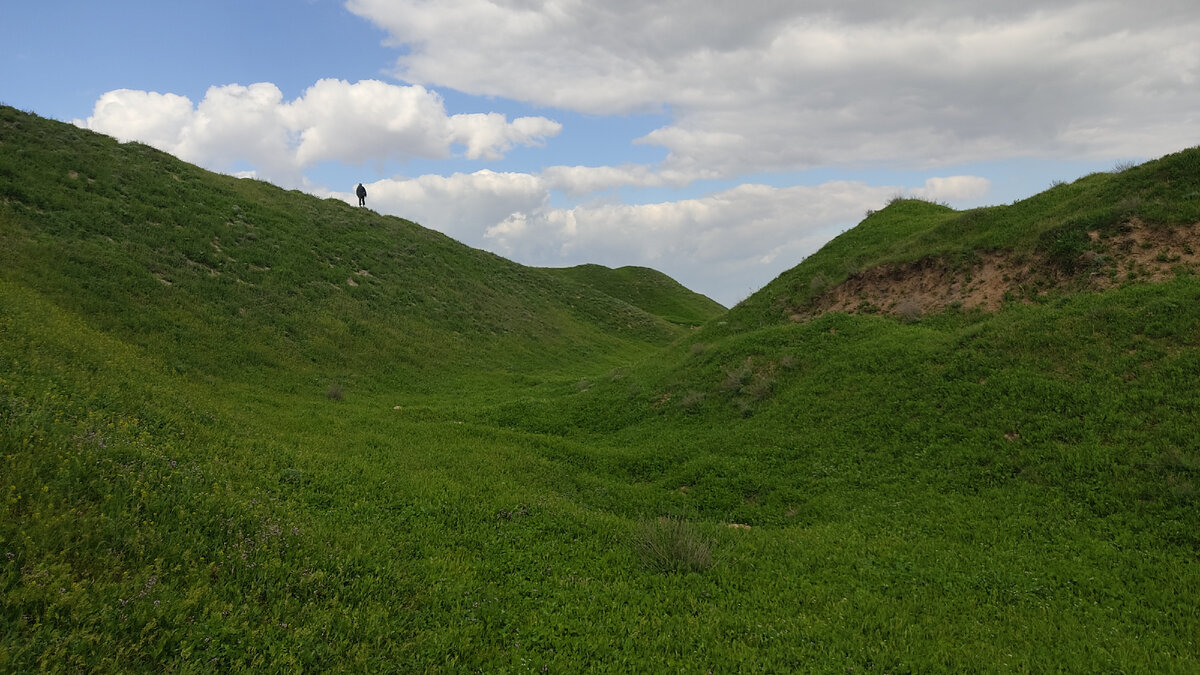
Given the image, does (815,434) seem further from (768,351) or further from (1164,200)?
(1164,200)

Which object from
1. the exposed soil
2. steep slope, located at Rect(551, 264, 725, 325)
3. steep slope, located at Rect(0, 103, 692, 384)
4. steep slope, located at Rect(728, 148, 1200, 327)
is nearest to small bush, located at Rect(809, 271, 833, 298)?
steep slope, located at Rect(728, 148, 1200, 327)

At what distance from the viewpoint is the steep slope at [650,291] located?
279 ft

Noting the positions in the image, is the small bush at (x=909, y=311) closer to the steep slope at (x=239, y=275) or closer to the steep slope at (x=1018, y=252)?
the steep slope at (x=1018, y=252)

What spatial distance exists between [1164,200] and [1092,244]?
10.1 ft

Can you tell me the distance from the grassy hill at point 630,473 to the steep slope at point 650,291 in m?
55.9

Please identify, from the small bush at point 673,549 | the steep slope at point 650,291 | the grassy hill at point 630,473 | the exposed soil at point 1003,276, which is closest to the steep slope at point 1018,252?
the exposed soil at point 1003,276

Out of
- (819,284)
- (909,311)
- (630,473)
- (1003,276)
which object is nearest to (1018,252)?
(1003,276)

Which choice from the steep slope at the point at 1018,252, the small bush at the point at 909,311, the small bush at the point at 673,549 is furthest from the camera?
the small bush at the point at 909,311

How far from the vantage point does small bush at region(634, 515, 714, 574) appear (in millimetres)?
8984

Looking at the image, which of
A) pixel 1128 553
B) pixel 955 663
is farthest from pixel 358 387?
pixel 1128 553

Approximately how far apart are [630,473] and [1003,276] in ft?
58.1

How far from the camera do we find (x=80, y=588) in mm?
4973

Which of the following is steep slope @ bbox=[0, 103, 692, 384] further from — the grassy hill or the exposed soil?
the exposed soil

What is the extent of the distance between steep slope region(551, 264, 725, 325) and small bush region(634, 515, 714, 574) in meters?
68.2
